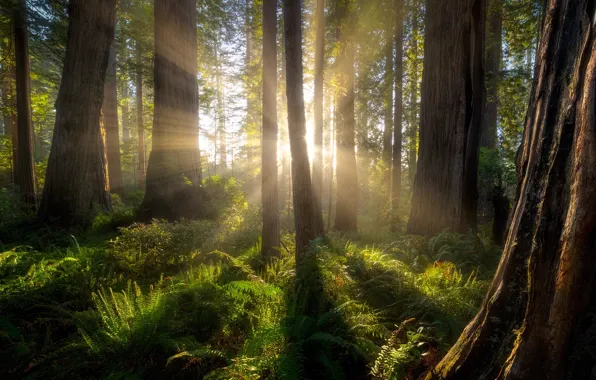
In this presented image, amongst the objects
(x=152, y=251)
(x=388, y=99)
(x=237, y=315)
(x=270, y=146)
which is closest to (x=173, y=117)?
(x=270, y=146)

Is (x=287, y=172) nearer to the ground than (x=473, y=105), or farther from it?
nearer to the ground

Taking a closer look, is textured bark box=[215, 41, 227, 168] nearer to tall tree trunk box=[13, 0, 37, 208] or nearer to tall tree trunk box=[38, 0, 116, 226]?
tall tree trunk box=[13, 0, 37, 208]

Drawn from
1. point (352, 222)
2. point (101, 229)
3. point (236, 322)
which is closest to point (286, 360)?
point (236, 322)

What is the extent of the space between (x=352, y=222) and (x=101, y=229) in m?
7.99

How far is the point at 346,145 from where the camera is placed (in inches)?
412

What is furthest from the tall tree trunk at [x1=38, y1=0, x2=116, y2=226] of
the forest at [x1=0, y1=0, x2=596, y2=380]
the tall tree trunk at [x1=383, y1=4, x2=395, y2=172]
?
the tall tree trunk at [x1=383, y1=4, x2=395, y2=172]

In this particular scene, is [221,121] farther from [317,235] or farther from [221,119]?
[317,235]

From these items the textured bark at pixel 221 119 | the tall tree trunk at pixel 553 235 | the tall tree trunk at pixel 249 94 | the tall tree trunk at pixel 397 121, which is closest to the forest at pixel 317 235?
the tall tree trunk at pixel 553 235

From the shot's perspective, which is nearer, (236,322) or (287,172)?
(236,322)

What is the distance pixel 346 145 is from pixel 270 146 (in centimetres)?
522

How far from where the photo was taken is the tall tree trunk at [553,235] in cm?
115

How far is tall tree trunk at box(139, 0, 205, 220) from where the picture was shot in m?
7.37

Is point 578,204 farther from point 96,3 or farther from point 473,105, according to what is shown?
point 96,3

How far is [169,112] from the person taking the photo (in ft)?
24.8
